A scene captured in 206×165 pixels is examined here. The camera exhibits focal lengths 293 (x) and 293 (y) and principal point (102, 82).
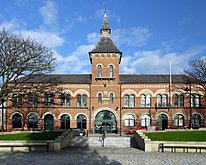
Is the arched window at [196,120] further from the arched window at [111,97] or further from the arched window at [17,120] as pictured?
the arched window at [17,120]

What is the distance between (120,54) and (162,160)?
32068 millimetres

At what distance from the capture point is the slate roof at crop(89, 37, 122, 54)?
47625mm

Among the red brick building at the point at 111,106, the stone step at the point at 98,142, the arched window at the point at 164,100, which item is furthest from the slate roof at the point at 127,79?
the stone step at the point at 98,142

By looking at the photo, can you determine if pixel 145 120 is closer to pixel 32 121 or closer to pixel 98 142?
pixel 32 121

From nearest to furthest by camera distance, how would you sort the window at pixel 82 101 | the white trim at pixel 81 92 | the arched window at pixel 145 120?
the arched window at pixel 145 120 < the window at pixel 82 101 < the white trim at pixel 81 92

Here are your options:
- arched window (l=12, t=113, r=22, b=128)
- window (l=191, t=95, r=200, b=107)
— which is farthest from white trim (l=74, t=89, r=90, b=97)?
window (l=191, t=95, r=200, b=107)

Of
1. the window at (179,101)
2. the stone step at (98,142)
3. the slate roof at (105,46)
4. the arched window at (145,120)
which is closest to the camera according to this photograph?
the stone step at (98,142)

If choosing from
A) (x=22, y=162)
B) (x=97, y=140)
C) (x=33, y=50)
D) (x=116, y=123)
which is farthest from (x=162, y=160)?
(x=116, y=123)

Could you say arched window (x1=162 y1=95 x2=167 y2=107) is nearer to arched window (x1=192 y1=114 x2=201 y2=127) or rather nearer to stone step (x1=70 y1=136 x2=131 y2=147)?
arched window (x1=192 y1=114 x2=201 y2=127)

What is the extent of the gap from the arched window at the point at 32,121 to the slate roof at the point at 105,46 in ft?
45.8

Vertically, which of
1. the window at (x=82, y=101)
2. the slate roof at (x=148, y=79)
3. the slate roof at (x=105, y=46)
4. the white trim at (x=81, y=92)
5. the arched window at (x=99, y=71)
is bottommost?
the window at (x=82, y=101)

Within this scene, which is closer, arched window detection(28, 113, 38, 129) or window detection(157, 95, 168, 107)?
arched window detection(28, 113, 38, 129)

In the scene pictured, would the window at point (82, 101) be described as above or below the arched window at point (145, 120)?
above

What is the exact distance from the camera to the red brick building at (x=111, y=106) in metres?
46.4
